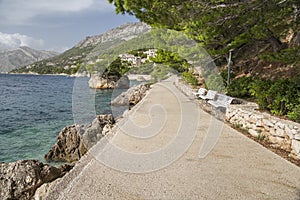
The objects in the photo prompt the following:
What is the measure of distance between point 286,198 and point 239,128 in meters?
3.63

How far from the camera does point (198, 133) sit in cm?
602

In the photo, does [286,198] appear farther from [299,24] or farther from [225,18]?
[299,24]

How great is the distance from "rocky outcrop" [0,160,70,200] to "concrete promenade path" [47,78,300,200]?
0.63 metres

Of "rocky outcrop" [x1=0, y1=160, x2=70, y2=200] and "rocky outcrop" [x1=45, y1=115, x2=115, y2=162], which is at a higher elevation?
"rocky outcrop" [x1=0, y1=160, x2=70, y2=200]

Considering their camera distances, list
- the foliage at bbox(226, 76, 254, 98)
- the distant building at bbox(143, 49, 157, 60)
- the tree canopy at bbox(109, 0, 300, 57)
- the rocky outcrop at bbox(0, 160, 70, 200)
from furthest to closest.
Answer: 1. the distant building at bbox(143, 49, 157, 60)
2. the foliage at bbox(226, 76, 254, 98)
3. the tree canopy at bbox(109, 0, 300, 57)
4. the rocky outcrop at bbox(0, 160, 70, 200)

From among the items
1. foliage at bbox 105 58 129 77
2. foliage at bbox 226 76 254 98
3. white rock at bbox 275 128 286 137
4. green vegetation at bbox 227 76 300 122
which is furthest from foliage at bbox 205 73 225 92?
white rock at bbox 275 128 286 137

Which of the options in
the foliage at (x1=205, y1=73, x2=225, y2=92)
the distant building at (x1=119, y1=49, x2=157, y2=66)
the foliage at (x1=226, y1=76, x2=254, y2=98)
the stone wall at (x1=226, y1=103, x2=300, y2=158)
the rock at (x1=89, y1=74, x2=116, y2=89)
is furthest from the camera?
the rock at (x1=89, y1=74, x2=116, y2=89)

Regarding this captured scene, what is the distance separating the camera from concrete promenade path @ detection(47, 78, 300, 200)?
308cm

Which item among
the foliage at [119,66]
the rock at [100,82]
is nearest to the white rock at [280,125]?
the foliage at [119,66]

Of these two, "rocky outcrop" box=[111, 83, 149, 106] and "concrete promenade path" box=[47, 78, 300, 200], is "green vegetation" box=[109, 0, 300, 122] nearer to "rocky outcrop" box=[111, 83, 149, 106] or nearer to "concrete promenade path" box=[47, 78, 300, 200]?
"concrete promenade path" box=[47, 78, 300, 200]

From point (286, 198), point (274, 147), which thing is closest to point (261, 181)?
point (286, 198)

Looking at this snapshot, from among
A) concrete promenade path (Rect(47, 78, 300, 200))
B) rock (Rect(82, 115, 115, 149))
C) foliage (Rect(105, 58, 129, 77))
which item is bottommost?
rock (Rect(82, 115, 115, 149))

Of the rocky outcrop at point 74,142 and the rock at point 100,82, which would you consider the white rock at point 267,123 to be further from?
the rock at point 100,82

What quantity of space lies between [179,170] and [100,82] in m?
34.1
